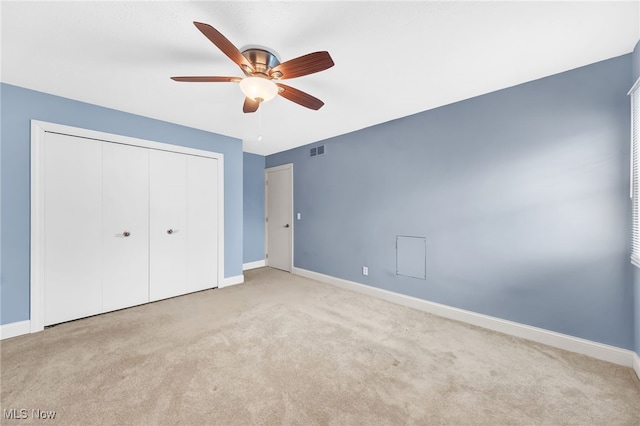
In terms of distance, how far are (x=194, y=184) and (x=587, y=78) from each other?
457 centimetres

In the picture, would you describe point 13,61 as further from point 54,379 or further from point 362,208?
point 362,208

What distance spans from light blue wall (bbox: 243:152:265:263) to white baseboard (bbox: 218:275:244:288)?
0.93 m

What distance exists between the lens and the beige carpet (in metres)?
1.51

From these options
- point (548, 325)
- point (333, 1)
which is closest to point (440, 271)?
point (548, 325)

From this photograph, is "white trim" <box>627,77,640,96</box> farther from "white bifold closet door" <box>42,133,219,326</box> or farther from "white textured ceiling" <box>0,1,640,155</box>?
"white bifold closet door" <box>42,133,219,326</box>

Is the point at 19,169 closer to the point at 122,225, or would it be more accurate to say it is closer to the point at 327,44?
the point at 122,225

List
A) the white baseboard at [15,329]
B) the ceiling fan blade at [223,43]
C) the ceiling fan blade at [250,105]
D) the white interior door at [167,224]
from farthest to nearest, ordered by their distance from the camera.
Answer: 1. the white interior door at [167,224]
2. the white baseboard at [15,329]
3. the ceiling fan blade at [250,105]
4. the ceiling fan blade at [223,43]

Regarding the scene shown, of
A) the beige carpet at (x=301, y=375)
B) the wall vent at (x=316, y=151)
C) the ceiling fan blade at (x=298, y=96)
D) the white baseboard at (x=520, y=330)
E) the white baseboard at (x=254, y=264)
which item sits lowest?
the beige carpet at (x=301, y=375)

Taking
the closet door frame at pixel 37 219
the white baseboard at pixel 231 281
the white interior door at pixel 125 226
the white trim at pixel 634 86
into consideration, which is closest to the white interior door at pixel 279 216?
the white baseboard at pixel 231 281

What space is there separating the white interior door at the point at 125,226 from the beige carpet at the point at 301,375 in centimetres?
43

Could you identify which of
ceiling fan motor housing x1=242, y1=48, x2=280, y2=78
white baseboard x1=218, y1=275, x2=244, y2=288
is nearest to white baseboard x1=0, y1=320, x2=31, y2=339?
white baseboard x1=218, y1=275, x2=244, y2=288

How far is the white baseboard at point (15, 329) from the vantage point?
7.84 ft

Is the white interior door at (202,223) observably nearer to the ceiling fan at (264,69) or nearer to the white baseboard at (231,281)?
the white baseboard at (231,281)

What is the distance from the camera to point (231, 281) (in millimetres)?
4098
